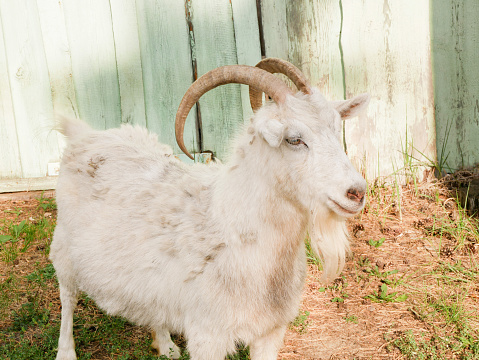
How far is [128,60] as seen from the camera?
14.7ft

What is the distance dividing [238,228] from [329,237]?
47cm

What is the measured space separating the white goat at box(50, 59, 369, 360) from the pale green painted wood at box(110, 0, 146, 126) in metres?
2.01

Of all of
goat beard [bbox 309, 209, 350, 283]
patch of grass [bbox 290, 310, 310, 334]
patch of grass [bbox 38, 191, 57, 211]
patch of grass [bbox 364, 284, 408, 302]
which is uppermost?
goat beard [bbox 309, 209, 350, 283]

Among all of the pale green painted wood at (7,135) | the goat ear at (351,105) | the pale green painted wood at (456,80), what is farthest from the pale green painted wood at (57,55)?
the pale green painted wood at (456,80)

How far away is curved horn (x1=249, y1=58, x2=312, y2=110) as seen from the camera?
225cm

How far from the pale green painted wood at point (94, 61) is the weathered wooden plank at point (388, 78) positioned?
7.67ft

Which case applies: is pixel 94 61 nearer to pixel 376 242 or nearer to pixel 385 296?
pixel 376 242

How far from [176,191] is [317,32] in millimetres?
2493

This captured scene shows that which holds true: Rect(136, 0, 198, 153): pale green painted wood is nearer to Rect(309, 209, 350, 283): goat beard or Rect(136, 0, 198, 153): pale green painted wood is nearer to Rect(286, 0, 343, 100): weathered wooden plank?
Rect(286, 0, 343, 100): weathered wooden plank

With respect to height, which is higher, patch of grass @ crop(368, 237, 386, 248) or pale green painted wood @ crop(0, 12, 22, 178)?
pale green painted wood @ crop(0, 12, 22, 178)

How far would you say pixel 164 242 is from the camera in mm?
2385

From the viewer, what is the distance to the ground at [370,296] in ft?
9.52

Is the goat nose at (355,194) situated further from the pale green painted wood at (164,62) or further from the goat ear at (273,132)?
the pale green painted wood at (164,62)

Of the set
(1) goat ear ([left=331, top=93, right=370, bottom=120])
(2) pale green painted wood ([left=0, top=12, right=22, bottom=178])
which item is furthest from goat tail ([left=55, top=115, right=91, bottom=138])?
(1) goat ear ([left=331, top=93, right=370, bottom=120])
